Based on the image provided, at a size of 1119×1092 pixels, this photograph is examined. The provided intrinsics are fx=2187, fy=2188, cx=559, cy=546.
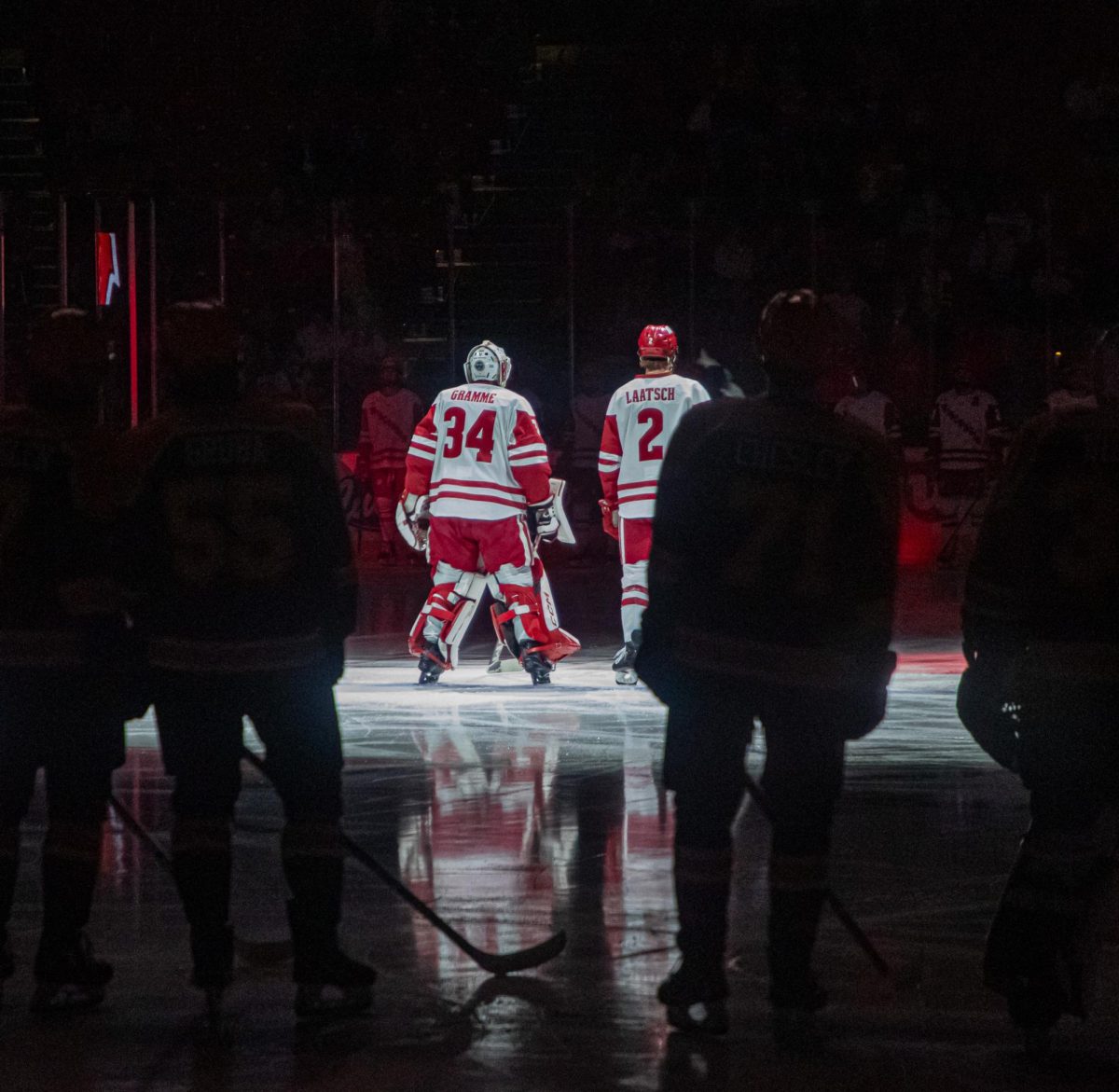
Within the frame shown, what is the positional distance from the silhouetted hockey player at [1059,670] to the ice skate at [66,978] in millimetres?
2092

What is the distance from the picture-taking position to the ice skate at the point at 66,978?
5039mm

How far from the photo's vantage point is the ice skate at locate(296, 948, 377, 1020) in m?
4.96

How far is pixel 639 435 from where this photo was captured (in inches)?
456

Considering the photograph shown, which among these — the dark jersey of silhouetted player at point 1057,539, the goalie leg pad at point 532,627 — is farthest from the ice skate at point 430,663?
A: the dark jersey of silhouetted player at point 1057,539

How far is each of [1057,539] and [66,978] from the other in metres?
2.46

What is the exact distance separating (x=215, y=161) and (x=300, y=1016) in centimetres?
2112

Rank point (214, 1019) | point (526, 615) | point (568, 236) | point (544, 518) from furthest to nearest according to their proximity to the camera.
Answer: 1. point (568, 236)
2. point (544, 518)
3. point (526, 615)
4. point (214, 1019)

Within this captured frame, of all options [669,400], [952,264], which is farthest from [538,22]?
[669,400]

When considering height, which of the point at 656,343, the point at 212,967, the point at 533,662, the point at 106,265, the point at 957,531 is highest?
the point at 106,265

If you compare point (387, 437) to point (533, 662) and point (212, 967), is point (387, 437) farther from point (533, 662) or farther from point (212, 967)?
point (212, 967)

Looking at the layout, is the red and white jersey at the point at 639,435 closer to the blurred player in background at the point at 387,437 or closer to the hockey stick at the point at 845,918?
the hockey stick at the point at 845,918

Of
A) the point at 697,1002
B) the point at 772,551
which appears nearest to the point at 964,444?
the point at 772,551

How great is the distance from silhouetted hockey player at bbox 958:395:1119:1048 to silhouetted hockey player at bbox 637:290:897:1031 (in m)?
0.29

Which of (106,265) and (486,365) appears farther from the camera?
(106,265)
